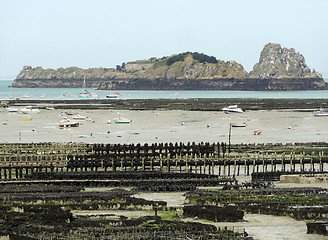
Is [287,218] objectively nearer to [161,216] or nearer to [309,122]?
[161,216]

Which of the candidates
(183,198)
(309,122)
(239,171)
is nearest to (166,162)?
(239,171)

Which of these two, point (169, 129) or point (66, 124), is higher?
point (66, 124)

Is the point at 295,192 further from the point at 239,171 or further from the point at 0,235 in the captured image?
the point at 0,235

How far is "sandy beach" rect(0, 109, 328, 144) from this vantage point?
3895 inches

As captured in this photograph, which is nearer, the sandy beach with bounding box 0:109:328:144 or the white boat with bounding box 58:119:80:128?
the sandy beach with bounding box 0:109:328:144

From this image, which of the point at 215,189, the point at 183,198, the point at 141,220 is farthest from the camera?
the point at 215,189

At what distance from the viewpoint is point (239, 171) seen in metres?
68.0

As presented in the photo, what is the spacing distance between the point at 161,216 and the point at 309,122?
95.5 meters

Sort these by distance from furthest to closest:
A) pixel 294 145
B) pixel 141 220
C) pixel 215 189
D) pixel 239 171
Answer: pixel 294 145
pixel 239 171
pixel 215 189
pixel 141 220

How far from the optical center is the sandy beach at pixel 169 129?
98.9 meters

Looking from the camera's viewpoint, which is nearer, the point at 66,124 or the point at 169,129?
the point at 169,129

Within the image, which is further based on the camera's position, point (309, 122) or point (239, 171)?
point (309, 122)

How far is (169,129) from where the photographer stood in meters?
116

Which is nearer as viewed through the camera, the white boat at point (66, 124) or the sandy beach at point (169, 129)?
the sandy beach at point (169, 129)
